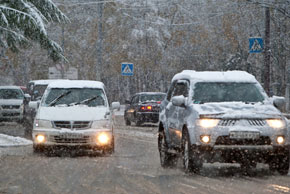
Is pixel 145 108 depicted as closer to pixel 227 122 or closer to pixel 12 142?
pixel 12 142

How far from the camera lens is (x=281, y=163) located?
12.1 metres

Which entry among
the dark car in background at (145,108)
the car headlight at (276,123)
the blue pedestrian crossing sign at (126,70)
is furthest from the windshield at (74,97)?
the blue pedestrian crossing sign at (126,70)

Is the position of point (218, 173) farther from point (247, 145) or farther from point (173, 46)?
point (173, 46)

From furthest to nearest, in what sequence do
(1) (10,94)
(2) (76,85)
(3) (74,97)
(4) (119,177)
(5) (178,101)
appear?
(1) (10,94)
(2) (76,85)
(3) (74,97)
(5) (178,101)
(4) (119,177)

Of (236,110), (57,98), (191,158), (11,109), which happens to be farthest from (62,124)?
(11,109)

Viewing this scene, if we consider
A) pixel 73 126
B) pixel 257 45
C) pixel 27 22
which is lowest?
pixel 73 126

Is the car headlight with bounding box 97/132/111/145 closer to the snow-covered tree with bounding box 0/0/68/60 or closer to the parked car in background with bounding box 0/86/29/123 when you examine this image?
the snow-covered tree with bounding box 0/0/68/60

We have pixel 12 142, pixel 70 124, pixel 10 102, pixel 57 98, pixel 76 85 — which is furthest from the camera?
pixel 10 102

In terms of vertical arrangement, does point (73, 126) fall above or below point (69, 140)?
above

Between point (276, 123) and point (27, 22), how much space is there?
15266 mm

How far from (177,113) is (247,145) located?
203cm

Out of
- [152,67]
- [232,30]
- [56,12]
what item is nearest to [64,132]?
[56,12]

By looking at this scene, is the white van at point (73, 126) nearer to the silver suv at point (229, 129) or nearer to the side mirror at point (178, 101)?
the silver suv at point (229, 129)

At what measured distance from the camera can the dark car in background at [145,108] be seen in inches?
1221
